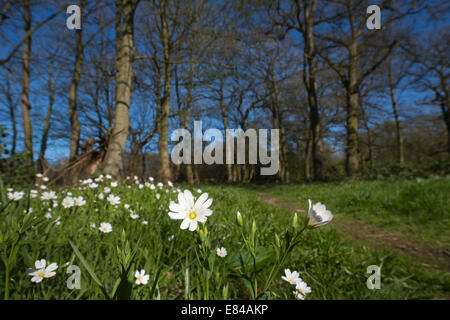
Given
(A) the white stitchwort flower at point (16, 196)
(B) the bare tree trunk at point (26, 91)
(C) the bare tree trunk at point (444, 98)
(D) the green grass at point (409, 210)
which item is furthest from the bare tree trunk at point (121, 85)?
(C) the bare tree trunk at point (444, 98)

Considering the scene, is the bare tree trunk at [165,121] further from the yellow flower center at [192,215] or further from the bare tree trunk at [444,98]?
the bare tree trunk at [444,98]

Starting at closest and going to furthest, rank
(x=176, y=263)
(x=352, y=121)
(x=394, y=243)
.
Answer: (x=176, y=263) → (x=394, y=243) → (x=352, y=121)

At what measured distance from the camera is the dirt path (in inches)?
67.5

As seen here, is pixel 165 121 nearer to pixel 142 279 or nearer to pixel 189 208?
pixel 142 279

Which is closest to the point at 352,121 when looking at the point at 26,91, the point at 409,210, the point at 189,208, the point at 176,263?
the point at 409,210

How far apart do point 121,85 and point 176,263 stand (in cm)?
499

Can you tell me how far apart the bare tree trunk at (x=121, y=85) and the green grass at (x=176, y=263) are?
2.76m

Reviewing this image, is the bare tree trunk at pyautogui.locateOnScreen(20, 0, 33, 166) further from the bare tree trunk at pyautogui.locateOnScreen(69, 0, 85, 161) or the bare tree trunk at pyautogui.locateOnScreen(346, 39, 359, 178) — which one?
the bare tree trunk at pyautogui.locateOnScreen(346, 39, 359, 178)

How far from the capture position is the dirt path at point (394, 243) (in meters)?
1.71

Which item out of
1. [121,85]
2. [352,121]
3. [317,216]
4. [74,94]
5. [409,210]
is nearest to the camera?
[317,216]

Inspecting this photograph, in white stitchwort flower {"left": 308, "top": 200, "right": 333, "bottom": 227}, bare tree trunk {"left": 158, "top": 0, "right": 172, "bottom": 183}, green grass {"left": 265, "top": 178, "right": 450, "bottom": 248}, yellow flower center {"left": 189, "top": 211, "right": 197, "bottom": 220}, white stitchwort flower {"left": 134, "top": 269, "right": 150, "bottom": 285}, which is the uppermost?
bare tree trunk {"left": 158, "top": 0, "right": 172, "bottom": 183}

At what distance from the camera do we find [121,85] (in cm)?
500

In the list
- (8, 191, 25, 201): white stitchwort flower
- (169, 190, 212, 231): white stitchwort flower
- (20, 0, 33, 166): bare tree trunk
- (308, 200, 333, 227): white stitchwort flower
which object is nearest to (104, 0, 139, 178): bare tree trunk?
(8, 191, 25, 201): white stitchwort flower

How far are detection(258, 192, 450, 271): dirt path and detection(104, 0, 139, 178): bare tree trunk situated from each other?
3.96m
